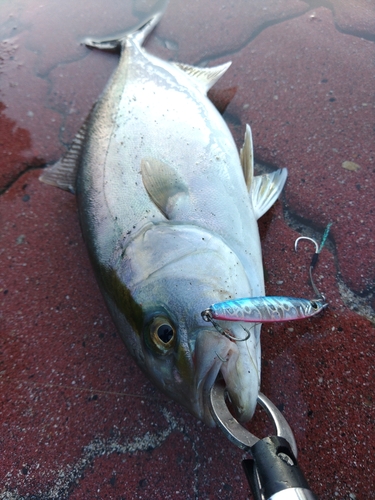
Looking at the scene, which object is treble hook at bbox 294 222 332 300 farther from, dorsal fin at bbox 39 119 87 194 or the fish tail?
the fish tail

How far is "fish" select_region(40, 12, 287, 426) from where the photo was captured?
138cm

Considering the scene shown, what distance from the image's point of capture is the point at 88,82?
309 centimetres

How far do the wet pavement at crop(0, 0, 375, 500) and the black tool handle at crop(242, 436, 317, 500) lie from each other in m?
0.57

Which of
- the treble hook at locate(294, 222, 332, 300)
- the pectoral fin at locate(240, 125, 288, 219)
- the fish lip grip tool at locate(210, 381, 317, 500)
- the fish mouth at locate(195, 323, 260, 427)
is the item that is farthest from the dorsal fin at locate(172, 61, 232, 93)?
the fish lip grip tool at locate(210, 381, 317, 500)

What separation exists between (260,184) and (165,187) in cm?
64

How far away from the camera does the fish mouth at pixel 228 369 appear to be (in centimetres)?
131

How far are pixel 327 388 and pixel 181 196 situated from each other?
116 cm

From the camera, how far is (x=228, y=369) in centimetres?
132

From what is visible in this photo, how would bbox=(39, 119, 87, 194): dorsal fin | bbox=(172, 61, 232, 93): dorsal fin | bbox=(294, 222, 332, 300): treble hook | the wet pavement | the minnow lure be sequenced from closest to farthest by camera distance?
the minnow lure < the wet pavement < bbox=(294, 222, 332, 300): treble hook < bbox=(39, 119, 87, 194): dorsal fin < bbox=(172, 61, 232, 93): dorsal fin

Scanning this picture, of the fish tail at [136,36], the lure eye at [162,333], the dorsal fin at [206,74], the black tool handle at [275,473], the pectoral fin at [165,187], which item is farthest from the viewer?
the fish tail at [136,36]

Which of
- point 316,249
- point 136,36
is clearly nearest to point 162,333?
point 316,249

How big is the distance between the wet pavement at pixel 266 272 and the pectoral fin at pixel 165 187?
62 cm

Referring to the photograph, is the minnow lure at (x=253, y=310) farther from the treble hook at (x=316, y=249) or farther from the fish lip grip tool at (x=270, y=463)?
the treble hook at (x=316, y=249)

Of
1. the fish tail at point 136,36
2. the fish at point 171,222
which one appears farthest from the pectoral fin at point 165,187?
the fish tail at point 136,36
